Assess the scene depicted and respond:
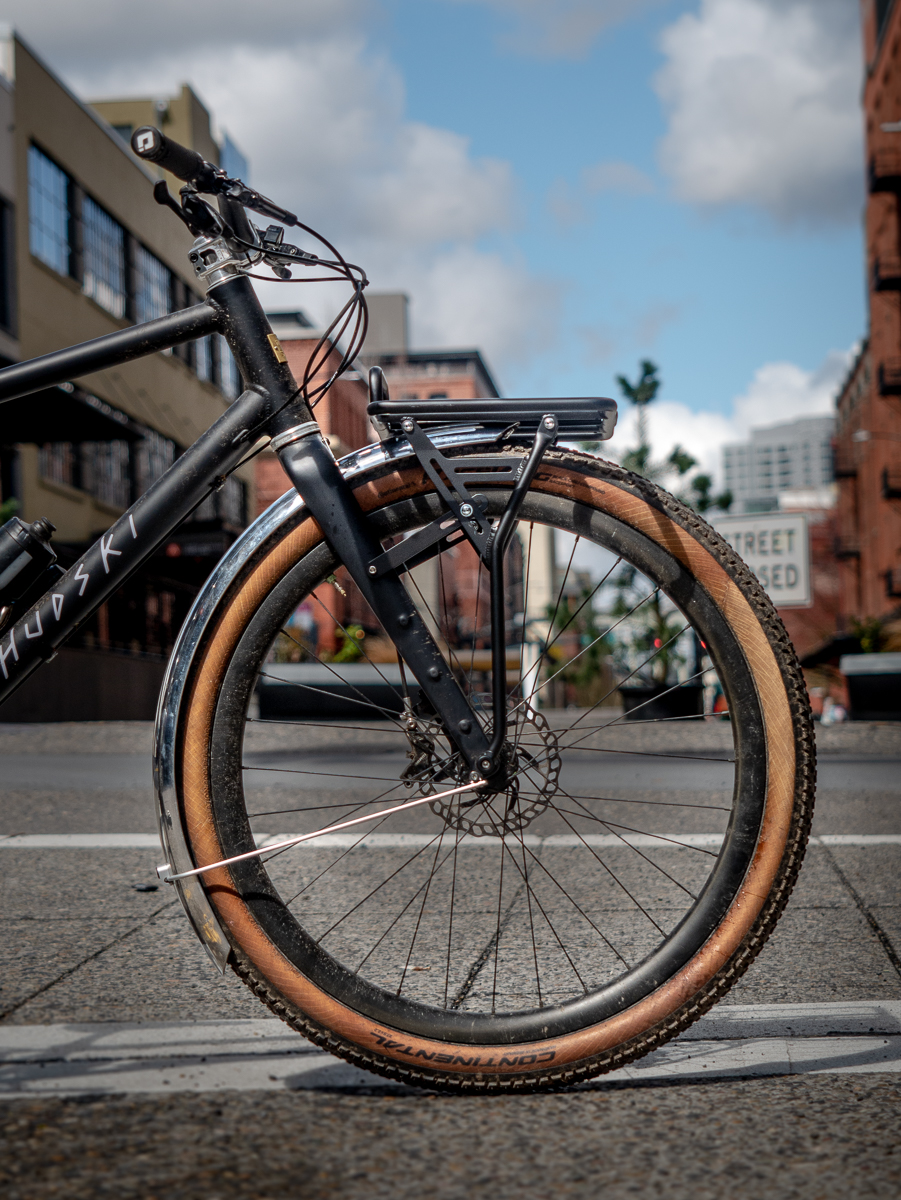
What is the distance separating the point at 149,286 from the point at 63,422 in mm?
11898

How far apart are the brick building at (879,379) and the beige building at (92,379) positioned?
22.5m

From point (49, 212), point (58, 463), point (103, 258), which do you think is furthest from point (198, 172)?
point (103, 258)

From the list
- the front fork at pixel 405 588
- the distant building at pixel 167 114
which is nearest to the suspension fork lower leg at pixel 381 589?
the front fork at pixel 405 588

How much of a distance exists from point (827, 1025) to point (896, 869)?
2.04 meters

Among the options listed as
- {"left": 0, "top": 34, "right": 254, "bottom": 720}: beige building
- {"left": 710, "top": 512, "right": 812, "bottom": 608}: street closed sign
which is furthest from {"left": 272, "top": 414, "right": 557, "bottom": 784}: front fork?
{"left": 0, "top": 34, "right": 254, "bottom": 720}: beige building

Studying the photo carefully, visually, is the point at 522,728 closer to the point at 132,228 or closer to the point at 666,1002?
the point at 666,1002

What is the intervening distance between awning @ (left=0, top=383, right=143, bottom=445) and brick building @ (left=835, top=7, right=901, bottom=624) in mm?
26194

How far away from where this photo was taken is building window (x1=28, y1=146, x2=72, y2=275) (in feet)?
80.1

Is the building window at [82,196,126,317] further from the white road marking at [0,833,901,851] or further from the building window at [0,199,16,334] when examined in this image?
the white road marking at [0,833,901,851]

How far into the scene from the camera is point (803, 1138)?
6.51ft

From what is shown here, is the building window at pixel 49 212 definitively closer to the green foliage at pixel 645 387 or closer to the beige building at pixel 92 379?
the beige building at pixel 92 379

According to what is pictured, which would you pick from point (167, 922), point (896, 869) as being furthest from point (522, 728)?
point (896, 869)

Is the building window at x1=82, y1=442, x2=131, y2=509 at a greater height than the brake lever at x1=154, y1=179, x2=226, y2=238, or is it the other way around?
the building window at x1=82, y1=442, x2=131, y2=509

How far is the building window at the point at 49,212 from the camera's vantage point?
Result: 2442 cm
